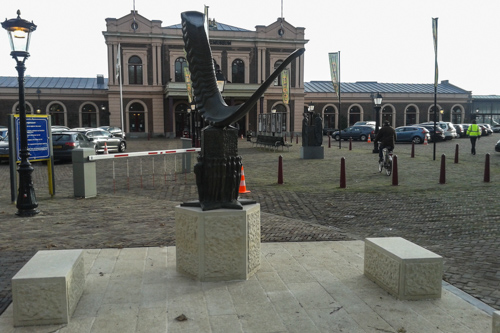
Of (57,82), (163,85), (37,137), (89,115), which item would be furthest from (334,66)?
(57,82)

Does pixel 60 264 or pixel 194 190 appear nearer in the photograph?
pixel 60 264

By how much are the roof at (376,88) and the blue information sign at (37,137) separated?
48.5 metres

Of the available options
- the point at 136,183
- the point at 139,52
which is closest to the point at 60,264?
the point at 136,183

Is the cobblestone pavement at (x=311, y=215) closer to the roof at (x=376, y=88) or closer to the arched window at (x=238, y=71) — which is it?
the arched window at (x=238, y=71)

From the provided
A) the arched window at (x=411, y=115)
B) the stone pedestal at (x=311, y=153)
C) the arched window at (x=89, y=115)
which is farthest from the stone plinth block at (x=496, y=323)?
the arched window at (x=411, y=115)

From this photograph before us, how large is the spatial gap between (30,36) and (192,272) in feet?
22.1

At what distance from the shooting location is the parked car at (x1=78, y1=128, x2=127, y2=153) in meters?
23.6

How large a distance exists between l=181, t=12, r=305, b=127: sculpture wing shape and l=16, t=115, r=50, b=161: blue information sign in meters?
6.70

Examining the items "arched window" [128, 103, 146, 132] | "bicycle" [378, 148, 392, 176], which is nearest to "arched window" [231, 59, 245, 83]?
"arched window" [128, 103, 146, 132]

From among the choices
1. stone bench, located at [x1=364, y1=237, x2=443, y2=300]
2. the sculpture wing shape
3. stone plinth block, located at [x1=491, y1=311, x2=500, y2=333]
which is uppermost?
the sculpture wing shape

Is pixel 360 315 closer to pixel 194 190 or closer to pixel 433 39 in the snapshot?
pixel 194 190

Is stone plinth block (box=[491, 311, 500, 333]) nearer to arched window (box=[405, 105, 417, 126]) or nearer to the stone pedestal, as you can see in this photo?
the stone pedestal

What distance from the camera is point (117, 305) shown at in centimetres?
436

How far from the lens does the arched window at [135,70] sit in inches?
1897
